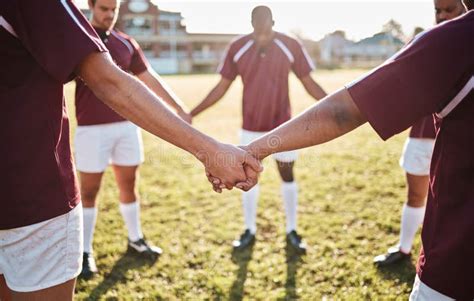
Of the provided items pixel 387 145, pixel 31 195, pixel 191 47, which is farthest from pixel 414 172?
pixel 191 47

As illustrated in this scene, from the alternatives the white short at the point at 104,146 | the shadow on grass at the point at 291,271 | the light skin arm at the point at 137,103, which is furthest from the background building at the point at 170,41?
the light skin arm at the point at 137,103

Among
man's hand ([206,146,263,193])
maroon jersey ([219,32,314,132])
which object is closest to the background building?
maroon jersey ([219,32,314,132])

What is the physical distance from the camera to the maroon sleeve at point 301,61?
4758mm

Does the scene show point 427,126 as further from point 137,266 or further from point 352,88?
point 137,266

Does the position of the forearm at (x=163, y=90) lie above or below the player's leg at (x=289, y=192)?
above

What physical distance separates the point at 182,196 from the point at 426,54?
5.50 meters

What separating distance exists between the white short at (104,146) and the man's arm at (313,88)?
83.5 inches

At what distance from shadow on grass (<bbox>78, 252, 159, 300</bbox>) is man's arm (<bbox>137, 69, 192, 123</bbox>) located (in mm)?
1673

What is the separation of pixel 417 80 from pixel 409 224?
120 inches

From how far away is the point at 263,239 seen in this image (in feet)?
16.0

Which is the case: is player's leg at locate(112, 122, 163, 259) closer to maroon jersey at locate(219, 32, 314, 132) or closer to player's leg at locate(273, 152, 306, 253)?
maroon jersey at locate(219, 32, 314, 132)

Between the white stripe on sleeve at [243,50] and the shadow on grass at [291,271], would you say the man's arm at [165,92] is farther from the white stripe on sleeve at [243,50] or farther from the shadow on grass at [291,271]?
the shadow on grass at [291,271]

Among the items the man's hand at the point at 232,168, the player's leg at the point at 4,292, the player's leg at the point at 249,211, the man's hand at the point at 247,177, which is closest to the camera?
the player's leg at the point at 4,292

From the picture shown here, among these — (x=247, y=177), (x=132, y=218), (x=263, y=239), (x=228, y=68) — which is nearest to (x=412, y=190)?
(x=263, y=239)
